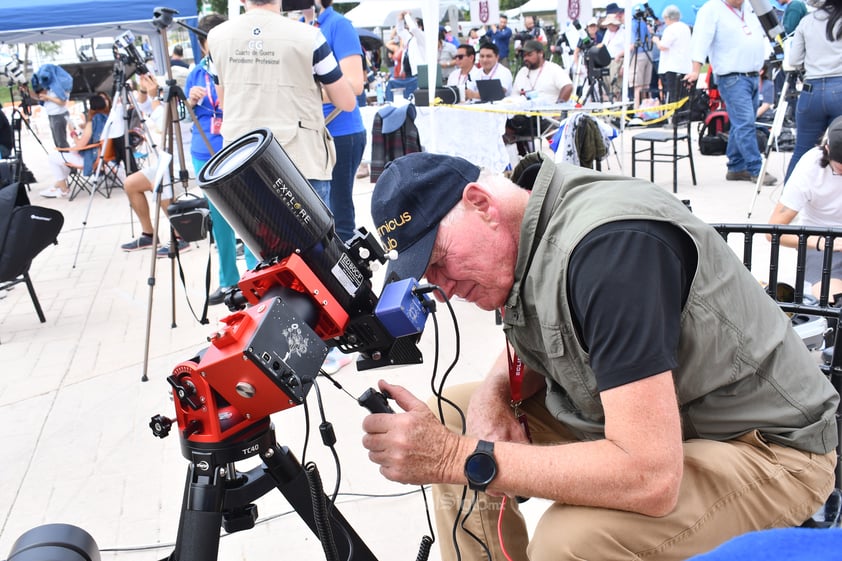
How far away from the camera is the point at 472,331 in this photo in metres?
4.05

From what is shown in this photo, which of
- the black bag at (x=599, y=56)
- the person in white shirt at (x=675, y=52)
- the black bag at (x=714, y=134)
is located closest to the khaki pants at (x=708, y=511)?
the black bag at (x=714, y=134)

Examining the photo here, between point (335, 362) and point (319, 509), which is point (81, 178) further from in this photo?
point (319, 509)

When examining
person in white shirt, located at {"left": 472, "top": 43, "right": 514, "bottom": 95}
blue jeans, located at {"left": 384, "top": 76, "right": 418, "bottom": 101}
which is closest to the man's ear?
person in white shirt, located at {"left": 472, "top": 43, "right": 514, "bottom": 95}

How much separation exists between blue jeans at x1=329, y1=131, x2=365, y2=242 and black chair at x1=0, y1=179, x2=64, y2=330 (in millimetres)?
1849

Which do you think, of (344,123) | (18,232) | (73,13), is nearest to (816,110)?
(344,123)

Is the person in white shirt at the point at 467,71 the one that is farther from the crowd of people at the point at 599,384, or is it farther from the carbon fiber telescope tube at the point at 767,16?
the crowd of people at the point at 599,384

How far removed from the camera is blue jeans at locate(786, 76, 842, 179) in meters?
5.04

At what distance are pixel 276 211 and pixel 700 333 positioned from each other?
0.83 m

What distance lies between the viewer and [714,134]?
357 inches

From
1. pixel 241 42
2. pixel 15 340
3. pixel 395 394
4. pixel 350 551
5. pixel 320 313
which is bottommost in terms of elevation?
pixel 15 340

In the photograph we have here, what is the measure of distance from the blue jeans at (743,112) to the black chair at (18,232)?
229 inches

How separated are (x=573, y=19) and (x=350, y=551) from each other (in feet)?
35.0

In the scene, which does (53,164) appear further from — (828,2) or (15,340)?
(828,2)

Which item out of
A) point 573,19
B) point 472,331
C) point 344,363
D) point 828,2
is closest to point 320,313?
point 344,363
